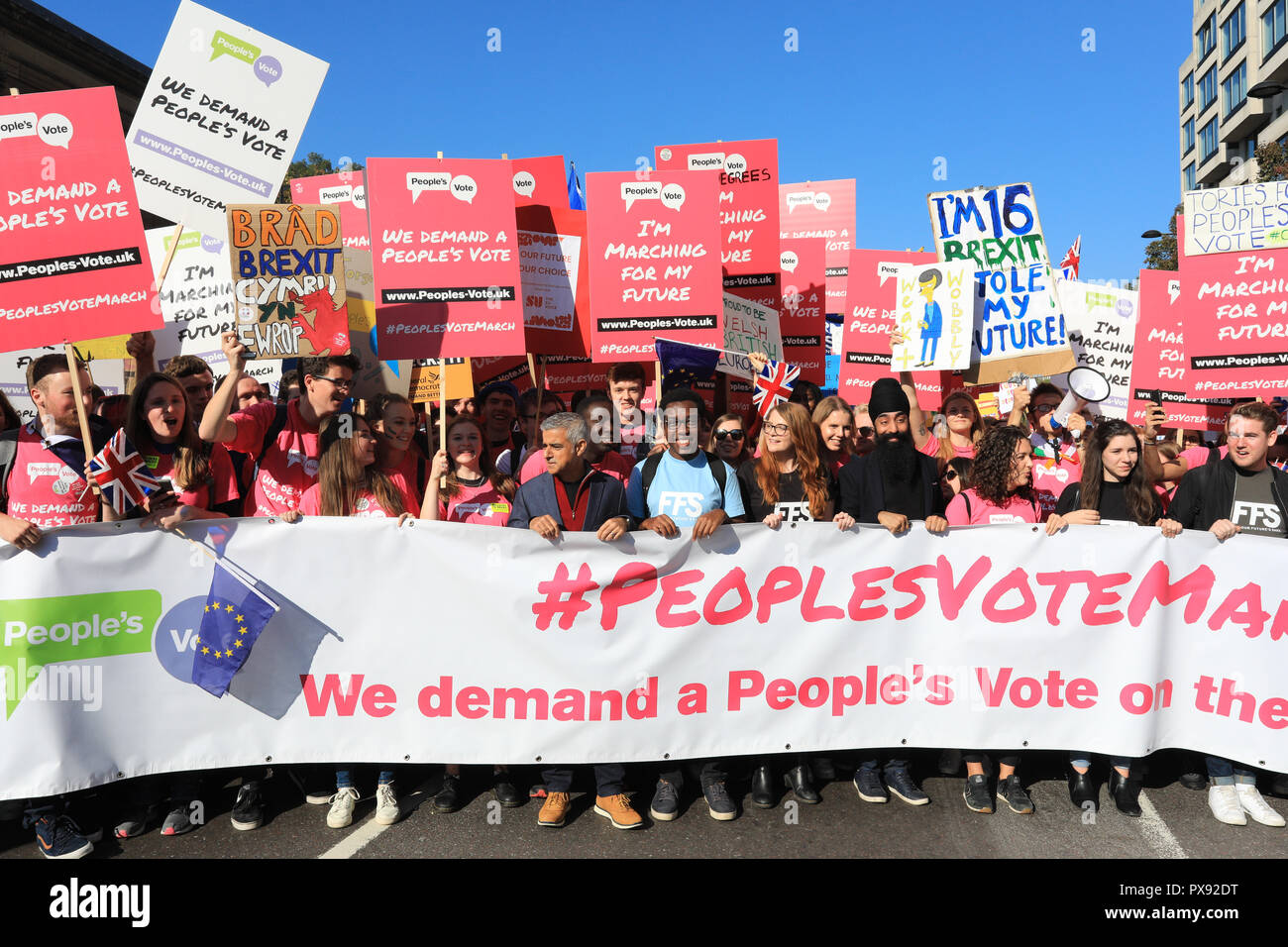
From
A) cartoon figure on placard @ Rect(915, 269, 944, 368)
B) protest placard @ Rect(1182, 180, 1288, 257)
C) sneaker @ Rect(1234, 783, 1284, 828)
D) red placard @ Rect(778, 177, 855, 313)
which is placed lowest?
sneaker @ Rect(1234, 783, 1284, 828)

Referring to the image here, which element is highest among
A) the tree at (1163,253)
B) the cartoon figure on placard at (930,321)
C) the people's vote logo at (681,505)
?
the tree at (1163,253)

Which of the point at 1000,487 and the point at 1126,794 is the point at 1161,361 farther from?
the point at 1126,794

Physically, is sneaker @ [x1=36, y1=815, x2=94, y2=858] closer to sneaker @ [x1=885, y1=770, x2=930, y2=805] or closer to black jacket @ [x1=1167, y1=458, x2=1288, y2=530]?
sneaker @ [x1=885, y1=770, x2=930, y2=805]

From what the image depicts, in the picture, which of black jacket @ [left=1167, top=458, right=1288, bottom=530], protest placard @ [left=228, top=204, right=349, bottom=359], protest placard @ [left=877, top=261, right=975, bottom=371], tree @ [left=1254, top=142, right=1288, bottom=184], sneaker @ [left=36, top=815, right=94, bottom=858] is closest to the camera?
sneaker @ [left=36, top=815, right=94, bottom=858]

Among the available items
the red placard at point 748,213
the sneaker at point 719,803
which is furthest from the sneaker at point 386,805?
the red placard at point 748,213

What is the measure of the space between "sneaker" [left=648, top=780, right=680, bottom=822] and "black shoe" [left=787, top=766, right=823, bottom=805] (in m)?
0.60

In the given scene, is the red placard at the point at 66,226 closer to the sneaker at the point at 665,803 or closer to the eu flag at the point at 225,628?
the eu flag at the point at 225,628

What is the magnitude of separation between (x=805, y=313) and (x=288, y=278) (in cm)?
486

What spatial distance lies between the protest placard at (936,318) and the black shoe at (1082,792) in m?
3.11

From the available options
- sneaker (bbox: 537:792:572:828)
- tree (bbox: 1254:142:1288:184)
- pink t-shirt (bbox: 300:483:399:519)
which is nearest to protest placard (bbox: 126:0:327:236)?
pink t-shirt (bbox: 300:483:399:519)

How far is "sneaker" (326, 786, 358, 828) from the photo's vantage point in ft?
13.8

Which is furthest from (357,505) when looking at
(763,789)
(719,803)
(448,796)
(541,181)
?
(541,181)

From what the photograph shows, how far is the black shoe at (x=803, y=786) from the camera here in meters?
4.48

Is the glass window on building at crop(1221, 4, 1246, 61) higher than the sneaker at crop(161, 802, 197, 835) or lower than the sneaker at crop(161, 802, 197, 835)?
higher
